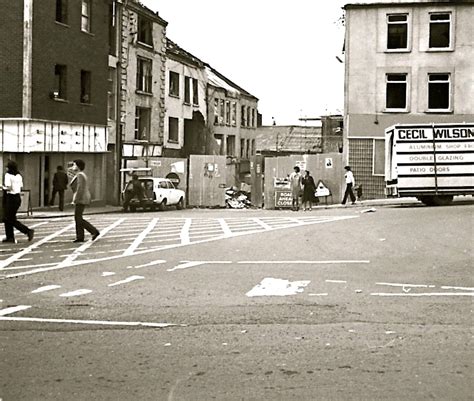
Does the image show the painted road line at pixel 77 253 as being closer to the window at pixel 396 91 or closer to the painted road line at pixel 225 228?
the painted road line at pixel 225 228

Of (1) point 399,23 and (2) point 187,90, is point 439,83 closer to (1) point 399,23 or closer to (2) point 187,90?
(1) point 399,23

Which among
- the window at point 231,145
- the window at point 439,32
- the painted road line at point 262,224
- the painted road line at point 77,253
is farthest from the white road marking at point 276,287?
the window at point 231,145

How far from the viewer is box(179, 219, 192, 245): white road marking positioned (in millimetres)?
19812

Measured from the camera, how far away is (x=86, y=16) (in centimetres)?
3988

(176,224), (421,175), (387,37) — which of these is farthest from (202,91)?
(176,224)

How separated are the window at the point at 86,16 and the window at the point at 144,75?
24.4 feet

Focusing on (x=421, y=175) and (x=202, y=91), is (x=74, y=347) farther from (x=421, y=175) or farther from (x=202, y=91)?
(x=202, y=91)

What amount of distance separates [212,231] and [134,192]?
15255 mm

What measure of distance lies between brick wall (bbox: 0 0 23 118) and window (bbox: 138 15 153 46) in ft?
45.1

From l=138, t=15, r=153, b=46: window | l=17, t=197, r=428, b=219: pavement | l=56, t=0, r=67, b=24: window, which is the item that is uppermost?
l=138, t=15, r=153, b=46: window

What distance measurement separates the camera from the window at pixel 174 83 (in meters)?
53.9

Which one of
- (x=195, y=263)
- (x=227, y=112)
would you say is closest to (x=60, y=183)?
(x=195, y=263)

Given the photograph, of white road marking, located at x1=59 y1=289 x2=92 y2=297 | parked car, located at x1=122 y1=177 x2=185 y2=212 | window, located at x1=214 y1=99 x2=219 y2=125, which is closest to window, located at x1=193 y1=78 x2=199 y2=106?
window, located at x1=214 y1=99 x2=219 y2=125

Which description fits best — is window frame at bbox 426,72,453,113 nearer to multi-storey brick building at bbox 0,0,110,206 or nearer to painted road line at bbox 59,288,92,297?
multi-storey brick building at bbox 0,0,110,206
